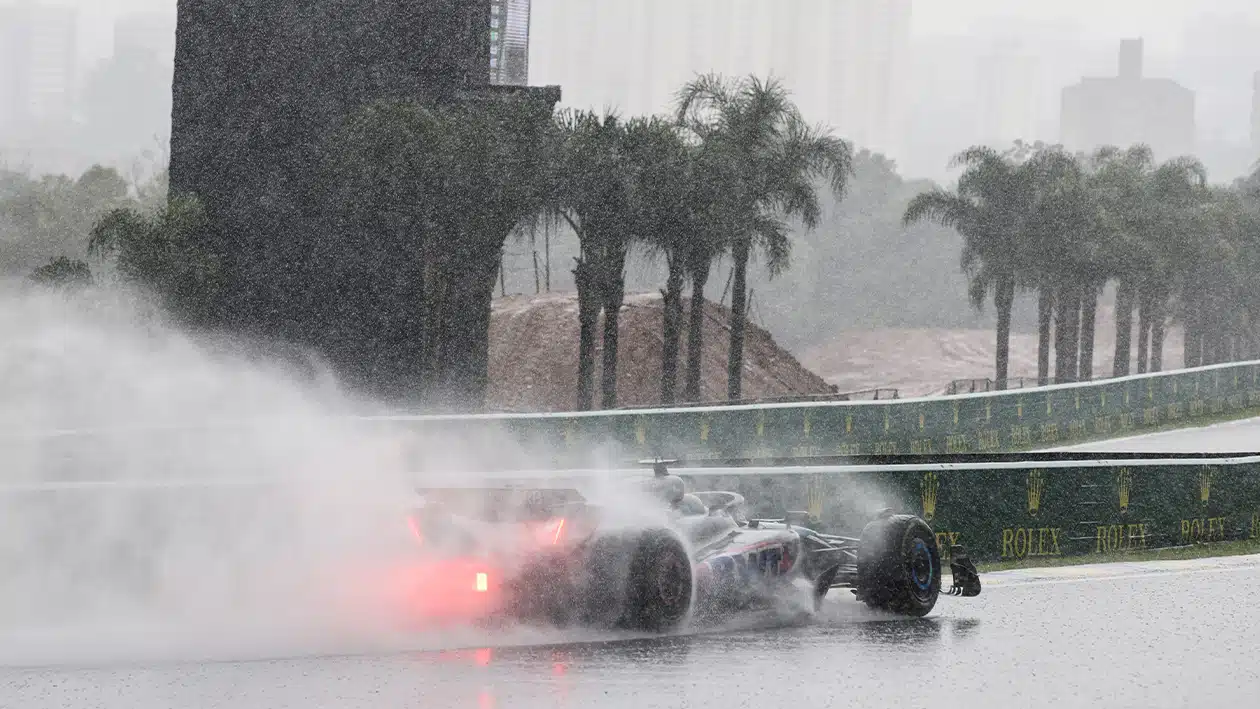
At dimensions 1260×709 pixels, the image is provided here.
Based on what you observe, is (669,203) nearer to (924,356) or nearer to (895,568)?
(895,568)

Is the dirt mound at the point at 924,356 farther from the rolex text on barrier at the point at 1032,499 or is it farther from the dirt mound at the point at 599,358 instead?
the rolex text on barrier at the point at 1032,499

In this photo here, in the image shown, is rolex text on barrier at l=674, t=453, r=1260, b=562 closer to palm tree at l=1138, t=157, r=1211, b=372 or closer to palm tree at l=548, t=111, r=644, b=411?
palm tree at l=548, t=111, r=644, b=411

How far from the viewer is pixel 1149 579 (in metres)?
15.7

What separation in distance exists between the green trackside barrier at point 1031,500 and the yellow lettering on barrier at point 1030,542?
0.01 meters

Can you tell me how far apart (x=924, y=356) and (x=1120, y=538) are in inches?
5300

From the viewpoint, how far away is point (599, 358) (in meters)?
74.9

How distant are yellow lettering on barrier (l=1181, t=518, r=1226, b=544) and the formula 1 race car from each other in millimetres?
7830

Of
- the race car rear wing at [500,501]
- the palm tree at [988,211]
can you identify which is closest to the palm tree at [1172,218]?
the palm tree at [988,211]

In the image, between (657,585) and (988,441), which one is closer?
(657,585)

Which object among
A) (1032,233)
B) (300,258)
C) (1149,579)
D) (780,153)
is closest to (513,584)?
(1149,579)

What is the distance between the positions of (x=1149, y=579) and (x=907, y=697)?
7117mm

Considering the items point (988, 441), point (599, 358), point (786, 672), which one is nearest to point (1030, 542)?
point (786, 672)

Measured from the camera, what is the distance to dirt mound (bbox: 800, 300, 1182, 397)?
14350cm

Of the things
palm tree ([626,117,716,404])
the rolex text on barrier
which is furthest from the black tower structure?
the rolex text on barrier
